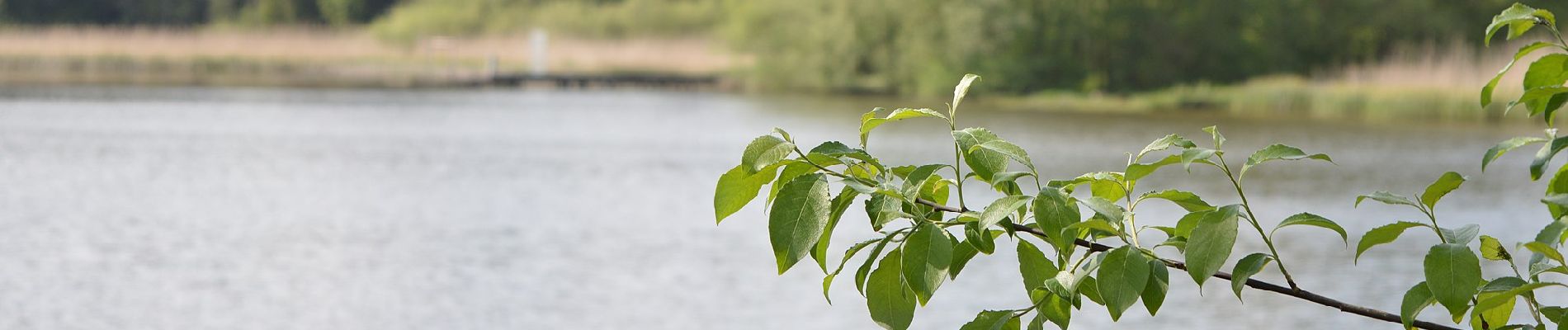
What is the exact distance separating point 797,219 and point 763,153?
5cm

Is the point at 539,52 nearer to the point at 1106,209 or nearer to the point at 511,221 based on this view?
the point at 511,221

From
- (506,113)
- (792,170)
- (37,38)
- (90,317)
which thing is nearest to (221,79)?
(37,38)

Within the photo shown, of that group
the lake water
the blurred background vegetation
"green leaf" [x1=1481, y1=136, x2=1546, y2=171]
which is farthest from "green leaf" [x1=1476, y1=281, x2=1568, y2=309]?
the blurred background vegetation

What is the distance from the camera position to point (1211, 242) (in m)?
1.06

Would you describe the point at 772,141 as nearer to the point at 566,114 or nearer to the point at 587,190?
the point at 587,190

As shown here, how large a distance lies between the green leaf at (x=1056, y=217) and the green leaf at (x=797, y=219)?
0.13 metres

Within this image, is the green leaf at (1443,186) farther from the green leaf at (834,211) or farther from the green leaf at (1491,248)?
the green leaf at (834,211)

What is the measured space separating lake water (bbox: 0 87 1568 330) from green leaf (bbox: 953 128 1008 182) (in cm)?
716

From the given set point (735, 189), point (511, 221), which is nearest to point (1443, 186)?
point (735, 189)

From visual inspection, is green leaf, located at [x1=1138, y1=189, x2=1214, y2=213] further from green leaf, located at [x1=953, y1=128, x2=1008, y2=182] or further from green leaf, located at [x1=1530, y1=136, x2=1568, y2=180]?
green leaf, located at [x1=1530, y1=136, x2=1568, y2=180]

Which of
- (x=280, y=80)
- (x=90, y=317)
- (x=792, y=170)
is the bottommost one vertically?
(x=280, y=80)

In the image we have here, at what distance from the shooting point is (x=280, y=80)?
1996 inches

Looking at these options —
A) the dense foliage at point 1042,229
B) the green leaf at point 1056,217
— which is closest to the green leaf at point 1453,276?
the dense foliage at point 1042,229

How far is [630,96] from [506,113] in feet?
33.9
